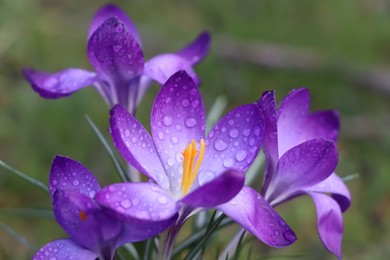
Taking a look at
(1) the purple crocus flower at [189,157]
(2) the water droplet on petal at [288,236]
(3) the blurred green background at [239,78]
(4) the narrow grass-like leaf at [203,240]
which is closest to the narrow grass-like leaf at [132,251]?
(4) the narrow grass-like leaf at [203,240]

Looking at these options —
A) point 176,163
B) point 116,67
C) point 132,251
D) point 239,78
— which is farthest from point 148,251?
point 239,78

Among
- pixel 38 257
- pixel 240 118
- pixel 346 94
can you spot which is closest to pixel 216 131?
pixel 240 118

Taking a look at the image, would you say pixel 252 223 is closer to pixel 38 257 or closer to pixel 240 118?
pixel 240 118

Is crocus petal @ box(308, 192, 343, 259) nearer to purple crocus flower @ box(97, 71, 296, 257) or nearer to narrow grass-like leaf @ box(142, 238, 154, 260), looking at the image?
purple crocus flower @ box(97, 71, 296, 257)

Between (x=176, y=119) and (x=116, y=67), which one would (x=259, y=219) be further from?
(x=116, y=67)

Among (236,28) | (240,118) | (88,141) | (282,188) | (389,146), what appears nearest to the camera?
(240,118)

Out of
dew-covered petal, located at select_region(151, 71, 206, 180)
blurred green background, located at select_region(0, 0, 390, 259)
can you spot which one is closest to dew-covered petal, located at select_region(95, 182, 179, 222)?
dew-covered petal, located at select_region(151, 71, 206, 180)

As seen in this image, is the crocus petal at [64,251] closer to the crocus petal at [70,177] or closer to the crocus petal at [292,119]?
the crocus petal at [70,177]

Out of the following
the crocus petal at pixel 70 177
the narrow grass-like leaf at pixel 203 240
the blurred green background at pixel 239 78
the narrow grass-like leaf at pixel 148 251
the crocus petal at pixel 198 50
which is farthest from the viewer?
the blurred green background at pixel 239 78
